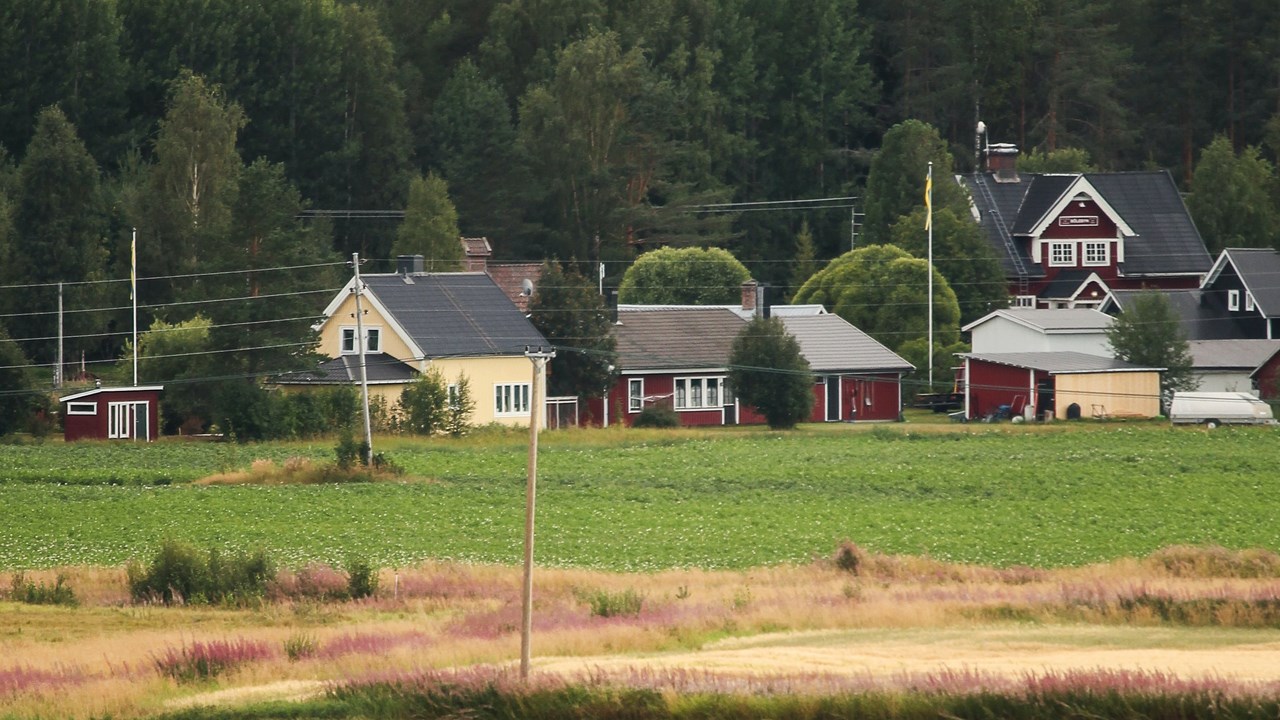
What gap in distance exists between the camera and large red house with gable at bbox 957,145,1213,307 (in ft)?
278

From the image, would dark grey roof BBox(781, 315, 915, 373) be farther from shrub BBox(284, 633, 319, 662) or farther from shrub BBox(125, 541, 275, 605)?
shrub BBox(284, 633, 319, 662)

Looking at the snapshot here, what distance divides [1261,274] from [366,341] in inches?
1350

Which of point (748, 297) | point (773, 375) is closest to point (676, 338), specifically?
point (748, 297)

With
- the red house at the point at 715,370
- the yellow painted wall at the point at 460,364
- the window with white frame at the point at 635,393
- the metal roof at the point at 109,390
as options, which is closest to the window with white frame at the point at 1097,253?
the red house at the point at 715,370

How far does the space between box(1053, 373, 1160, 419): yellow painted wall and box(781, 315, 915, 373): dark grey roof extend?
231 inches

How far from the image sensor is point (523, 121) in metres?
92.2

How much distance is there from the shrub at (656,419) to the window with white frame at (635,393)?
2.43m

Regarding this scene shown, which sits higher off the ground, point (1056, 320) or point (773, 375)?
point (1056, 320)

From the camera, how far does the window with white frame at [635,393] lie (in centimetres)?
6631

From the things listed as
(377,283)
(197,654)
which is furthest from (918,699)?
(377,283)

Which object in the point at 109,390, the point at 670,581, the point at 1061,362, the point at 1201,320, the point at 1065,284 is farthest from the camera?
the point at 1065,284

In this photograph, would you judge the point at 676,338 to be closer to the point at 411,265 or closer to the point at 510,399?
the point at 510,399

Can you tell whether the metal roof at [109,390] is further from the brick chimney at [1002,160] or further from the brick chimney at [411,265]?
the brick chimney at [1002,160]

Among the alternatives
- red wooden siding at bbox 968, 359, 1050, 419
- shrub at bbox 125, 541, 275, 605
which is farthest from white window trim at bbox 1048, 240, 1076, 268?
shrub at bbox 125, 541, 275, 605
